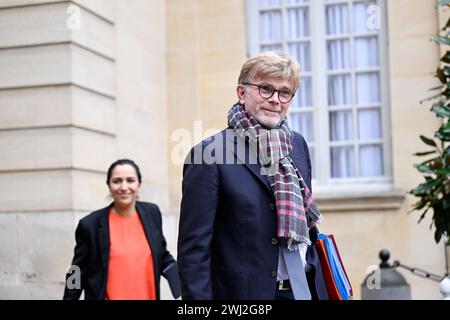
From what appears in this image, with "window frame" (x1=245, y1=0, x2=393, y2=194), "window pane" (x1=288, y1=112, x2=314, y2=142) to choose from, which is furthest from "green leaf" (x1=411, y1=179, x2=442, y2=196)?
"window pane" (x1=288, y1=112, x2=314, y2=142)

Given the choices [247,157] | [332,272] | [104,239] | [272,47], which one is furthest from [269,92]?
[272,47]

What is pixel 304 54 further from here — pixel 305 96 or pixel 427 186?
pixel 427 186

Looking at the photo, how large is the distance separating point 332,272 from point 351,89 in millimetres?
7496

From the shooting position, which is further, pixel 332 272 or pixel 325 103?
pixel 325 103

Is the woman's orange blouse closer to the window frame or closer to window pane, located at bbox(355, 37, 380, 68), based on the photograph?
the window frame

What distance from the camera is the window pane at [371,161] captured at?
452 inches

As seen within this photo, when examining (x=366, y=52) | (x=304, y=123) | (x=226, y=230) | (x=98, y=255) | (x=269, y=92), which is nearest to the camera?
(x=226, y=230)

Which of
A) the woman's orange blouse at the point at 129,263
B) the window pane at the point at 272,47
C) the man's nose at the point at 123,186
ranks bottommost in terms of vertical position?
the woman's orange blouse at the point at 129,263

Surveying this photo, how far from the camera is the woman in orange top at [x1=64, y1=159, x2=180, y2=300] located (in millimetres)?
7082

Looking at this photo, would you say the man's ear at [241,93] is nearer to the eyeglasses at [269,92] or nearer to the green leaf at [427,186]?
the eyeglasses at [269,92]

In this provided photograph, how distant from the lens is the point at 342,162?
11.6 metres

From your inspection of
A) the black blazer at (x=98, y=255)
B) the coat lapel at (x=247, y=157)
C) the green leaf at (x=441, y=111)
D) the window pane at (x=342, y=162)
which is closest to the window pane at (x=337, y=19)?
the window pane at (x=342, y=162)

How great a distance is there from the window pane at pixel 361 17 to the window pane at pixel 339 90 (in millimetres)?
643
